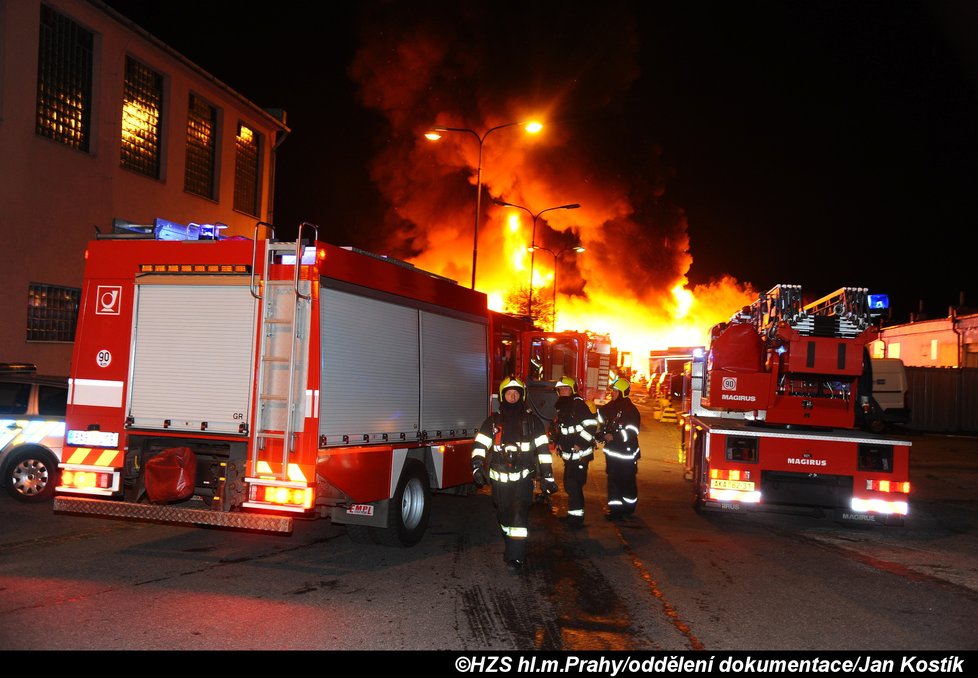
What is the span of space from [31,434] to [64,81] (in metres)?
10.3

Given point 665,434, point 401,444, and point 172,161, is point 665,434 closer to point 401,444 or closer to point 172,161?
point 172,161

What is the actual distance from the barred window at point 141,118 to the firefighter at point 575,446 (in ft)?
45.3

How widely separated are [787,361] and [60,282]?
1408cm

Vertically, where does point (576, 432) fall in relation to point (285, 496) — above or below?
above

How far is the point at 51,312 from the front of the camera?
1648 centimetres

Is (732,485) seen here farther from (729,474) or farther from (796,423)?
(796,423)

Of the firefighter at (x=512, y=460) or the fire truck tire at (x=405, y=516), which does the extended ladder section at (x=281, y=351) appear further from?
the firefighter at (x=512, y=460)

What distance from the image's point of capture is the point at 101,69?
1747cm

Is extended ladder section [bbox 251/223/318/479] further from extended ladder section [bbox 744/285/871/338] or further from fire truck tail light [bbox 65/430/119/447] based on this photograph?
extended ladder section [bbox 744/285/871/338]

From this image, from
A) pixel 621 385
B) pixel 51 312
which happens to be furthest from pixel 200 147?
pixel 621 385

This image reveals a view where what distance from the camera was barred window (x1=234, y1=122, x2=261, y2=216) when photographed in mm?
23609

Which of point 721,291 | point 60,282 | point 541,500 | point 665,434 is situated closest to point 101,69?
point 60,282

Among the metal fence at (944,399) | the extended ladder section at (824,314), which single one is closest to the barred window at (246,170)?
the extended ladder section at (824,314)

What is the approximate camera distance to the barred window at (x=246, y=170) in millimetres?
23609
